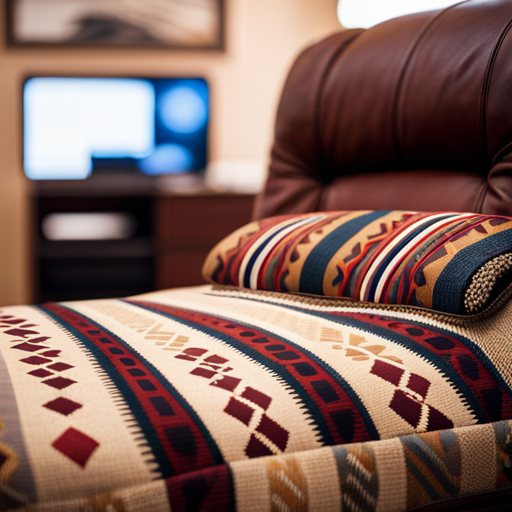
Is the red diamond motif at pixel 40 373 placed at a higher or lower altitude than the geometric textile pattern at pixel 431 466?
higher

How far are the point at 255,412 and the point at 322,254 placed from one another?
37 centimetres

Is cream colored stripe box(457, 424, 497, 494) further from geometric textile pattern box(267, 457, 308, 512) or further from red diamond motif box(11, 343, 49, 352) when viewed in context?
red diamond motif box(11, 343, 49, 352)

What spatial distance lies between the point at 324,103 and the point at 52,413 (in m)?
0.85

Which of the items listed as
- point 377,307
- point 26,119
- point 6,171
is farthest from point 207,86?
point 377,307

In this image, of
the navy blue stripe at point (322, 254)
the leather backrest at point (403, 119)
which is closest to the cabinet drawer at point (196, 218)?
the leather backrest at point (403, 119)

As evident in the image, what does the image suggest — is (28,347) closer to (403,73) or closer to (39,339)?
(39,339)

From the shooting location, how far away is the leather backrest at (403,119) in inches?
33.4

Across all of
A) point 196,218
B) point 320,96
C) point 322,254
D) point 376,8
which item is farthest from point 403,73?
point 196,218

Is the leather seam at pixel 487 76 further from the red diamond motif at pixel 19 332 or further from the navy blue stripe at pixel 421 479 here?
the red diamond motif at pixel 19 332

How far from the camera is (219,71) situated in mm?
3223

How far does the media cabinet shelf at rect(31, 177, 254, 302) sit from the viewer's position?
2809 mm

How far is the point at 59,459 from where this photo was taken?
417mm

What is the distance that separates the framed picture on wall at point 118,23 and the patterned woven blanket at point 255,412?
2.73 m

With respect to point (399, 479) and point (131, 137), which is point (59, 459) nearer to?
point (399, 479)
